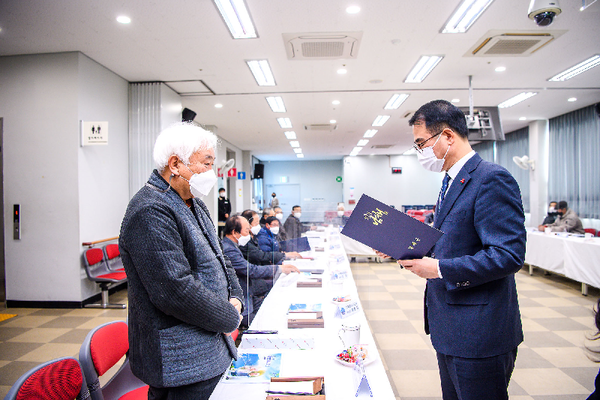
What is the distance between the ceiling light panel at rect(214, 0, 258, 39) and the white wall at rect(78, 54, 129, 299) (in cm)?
236

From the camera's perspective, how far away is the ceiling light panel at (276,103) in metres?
6.96

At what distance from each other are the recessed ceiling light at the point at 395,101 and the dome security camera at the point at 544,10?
379cm

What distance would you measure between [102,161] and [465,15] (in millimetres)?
5364

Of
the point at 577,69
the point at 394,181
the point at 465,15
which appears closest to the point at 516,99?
the point at 577,69

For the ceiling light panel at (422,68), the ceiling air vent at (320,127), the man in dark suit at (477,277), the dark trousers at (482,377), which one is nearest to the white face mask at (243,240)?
the man in dark suit at (477,277)

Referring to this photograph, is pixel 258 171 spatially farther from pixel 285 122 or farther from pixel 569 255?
pixel 569 255

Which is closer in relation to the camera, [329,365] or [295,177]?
[329,365]

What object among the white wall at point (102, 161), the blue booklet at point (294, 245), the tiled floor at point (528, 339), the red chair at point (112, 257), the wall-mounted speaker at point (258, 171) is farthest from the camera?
the wall-mounted speaker at point (258, 171)

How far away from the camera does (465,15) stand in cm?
382

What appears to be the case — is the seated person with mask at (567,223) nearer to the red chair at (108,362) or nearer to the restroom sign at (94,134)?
the red chair at (108,362)

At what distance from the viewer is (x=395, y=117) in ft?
28.4

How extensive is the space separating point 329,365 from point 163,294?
2.60 feet

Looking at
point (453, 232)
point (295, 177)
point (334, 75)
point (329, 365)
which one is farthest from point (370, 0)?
point (295, 177)

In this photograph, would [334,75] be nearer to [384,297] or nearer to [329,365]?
[384,297]
